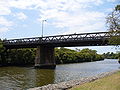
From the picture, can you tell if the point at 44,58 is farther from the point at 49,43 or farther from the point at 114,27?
the point at 114,27

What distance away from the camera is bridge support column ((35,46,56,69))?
7144cm

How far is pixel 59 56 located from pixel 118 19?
78494 millimetres

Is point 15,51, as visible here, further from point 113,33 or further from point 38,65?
point 113,33

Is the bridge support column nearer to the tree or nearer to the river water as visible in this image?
the river water

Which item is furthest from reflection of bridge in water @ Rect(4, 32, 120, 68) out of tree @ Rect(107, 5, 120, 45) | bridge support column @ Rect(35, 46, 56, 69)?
tree @ Rect(107, 5, 120, 45)

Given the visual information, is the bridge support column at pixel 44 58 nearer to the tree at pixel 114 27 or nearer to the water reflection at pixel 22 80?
the water reflection at pixel 22 80

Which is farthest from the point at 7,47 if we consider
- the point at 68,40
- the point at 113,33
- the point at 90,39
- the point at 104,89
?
the point at 104,89

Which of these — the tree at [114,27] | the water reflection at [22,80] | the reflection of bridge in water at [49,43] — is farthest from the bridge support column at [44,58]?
the tree at [114,27]

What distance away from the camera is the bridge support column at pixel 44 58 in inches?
2813

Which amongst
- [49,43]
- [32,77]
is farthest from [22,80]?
[49,43]

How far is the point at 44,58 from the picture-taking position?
73.3m

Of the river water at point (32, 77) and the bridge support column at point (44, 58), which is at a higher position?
the bridge support column at point (44, 58)

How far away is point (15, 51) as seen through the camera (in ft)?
285

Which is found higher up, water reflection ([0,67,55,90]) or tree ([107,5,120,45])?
tree ([107,5,120,45])
